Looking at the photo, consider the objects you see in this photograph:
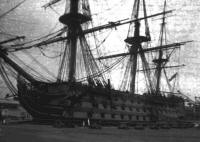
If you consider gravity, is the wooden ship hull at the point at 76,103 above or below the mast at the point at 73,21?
below

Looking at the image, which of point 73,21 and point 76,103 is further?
point 73,21

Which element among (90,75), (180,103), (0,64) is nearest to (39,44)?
(90,75)

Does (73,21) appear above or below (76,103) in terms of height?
above

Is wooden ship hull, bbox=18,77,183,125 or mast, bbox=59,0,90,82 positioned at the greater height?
mast, bbox=59,0,90,82

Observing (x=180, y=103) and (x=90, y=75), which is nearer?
(x=90, y=75)

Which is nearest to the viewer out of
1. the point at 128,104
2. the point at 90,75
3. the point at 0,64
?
the point at 0,64

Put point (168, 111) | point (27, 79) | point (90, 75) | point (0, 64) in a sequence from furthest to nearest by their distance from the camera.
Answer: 1. point (168, 111)
2. point (90, 75)
3. point (27, 79)
4. point (0, 64)

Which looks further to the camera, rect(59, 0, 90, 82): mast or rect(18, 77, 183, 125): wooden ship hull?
rect(59, 0, 90, 82): mast

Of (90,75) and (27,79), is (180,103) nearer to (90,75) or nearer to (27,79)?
Answer: (90,75)

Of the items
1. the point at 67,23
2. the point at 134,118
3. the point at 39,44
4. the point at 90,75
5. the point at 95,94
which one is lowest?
the point at 134,118

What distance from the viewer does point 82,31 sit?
29094 mm

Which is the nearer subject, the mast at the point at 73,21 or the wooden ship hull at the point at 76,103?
the wooden ship hull at the point at 76,103

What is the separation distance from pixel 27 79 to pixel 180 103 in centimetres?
3259

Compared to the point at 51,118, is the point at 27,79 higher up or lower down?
higher up
